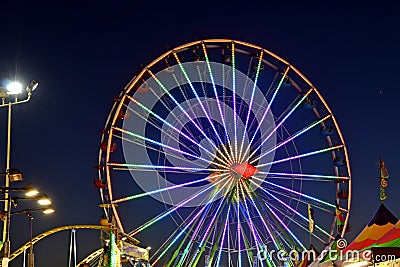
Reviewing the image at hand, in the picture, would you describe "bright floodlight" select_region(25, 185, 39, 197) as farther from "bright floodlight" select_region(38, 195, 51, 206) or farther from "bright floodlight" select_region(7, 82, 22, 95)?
"bright floodlight" select_region(7, 82, 22, 95)

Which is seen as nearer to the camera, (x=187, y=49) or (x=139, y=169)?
(x=139, y=169)

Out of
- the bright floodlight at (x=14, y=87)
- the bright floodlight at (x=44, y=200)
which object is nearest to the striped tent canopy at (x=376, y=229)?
the bright floodlight at (x=44, y=200)

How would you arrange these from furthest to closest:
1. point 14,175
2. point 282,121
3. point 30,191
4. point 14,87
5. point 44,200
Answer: point 282,121 → point 14,87 → point 44,200 → point 30,191 → point 14,175

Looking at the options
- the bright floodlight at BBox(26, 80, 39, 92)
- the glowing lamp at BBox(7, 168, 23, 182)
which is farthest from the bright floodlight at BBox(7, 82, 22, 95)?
the glowing lamp at BBox(7, 168, 23, 182)

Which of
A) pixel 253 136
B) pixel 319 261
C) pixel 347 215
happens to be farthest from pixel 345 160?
pixel 319 261

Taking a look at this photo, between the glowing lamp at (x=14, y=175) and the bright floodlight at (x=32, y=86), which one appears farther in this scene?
the bright floodlight at (x=32, y=86)

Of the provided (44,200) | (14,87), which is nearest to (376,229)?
(44,200)

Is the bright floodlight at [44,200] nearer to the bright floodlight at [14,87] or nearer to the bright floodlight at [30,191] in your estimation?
the bright floodlight at [30,191]

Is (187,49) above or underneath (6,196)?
above

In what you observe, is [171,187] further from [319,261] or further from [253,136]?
[319,261]

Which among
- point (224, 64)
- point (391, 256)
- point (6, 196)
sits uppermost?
point (224, 64)

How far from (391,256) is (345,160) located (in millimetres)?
15952

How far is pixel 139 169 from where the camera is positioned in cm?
2523

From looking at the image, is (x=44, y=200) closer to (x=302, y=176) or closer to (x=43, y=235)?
(x=43, y=235)
